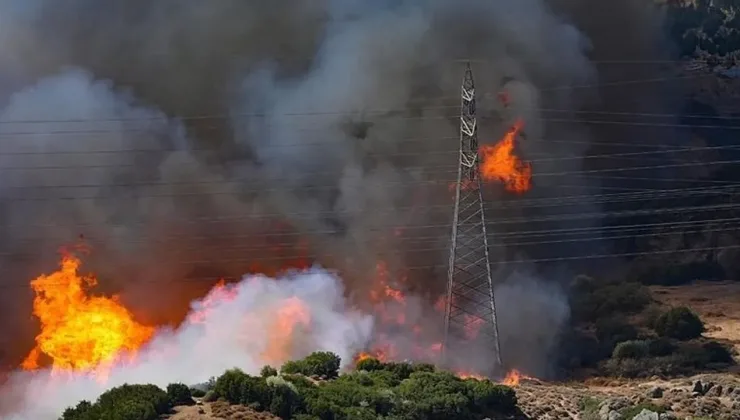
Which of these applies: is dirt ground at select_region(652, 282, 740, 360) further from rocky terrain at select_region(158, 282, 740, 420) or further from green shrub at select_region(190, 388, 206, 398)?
green shrub at select_region(190, 388, 206, 398)

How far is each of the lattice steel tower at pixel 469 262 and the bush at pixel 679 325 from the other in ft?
32.6

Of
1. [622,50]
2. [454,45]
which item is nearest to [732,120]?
[622,50]

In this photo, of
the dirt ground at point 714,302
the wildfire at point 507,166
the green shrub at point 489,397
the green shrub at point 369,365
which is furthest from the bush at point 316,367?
the wildfire at point 507,166

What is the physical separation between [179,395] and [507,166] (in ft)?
113

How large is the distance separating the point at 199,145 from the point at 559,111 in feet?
87.2

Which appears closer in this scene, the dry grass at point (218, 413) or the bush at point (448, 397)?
the dry grass at point (218, 413)

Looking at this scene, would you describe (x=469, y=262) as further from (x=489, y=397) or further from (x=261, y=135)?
(x=489, y=397)

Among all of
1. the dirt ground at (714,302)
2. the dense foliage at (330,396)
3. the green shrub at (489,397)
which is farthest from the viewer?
the dirt ground at (714,302)

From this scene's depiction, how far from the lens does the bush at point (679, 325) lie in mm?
52766

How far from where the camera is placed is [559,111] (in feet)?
226

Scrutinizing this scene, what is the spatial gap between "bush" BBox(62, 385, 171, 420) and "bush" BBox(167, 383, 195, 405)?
0.37m

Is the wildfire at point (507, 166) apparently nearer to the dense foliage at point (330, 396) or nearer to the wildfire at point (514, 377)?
the wildfire at point (514, 377)

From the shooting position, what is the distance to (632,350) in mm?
49438

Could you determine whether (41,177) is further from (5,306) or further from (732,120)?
(732,120)
